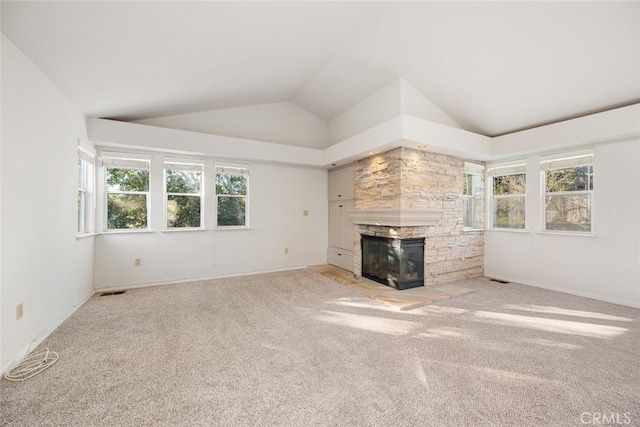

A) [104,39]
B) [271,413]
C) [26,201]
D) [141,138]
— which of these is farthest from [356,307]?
[141,138]

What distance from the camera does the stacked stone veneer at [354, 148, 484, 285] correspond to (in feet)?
13.8

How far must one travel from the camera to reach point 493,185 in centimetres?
522

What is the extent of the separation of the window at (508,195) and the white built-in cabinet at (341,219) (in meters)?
2.84

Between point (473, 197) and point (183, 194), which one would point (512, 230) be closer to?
point (473, 197)

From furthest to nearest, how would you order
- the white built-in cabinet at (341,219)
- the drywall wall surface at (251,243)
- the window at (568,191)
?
the white built-in cabinet at (341,219) → the drywall wall surface at (251,243) → the window at (568,191)

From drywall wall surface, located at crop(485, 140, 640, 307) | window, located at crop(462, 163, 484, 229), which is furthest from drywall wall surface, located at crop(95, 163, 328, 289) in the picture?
drywall wall surface, located at crop(485, 140, 640, 307)

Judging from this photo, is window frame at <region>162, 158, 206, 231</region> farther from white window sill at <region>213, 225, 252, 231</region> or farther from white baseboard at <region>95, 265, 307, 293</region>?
A: white baseboard at <region>95, 265, 307, 293</region>

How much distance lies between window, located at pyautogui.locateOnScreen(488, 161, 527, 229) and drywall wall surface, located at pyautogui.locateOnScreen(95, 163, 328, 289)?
138 inches

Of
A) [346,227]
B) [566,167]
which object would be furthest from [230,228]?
[566,167]

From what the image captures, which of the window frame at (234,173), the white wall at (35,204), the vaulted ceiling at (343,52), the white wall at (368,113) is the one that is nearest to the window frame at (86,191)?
the white wall at (35,204)

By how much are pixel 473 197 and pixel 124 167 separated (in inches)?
251

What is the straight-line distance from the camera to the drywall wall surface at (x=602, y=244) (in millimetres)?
3547

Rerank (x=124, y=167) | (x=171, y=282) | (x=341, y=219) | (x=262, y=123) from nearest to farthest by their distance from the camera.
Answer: (x=124, y=167) → (x=171, y=282) → (x=262, y=123) → (x=341, y=219)

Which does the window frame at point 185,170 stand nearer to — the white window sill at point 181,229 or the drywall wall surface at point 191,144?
the white window sill at point 181,229
